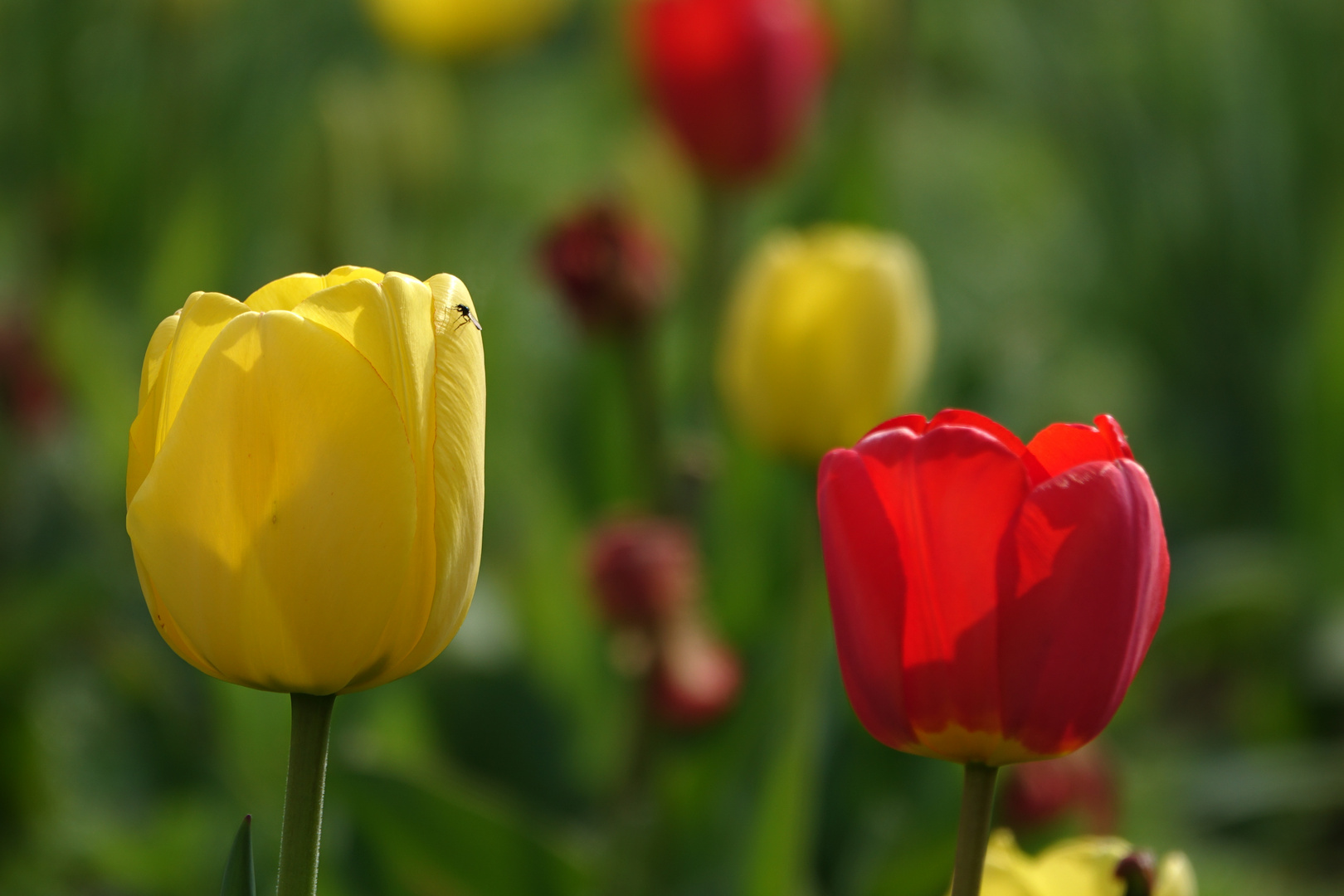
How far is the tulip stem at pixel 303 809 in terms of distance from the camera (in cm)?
36

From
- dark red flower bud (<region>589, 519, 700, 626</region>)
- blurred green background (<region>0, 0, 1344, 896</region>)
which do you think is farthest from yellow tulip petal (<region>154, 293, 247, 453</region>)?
dark red flower bud (<region>589, 519, 700, 626</region>)

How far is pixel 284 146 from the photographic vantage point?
1.99 meters

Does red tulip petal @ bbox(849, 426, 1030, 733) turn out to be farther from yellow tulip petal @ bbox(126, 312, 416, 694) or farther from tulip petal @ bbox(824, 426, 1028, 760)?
yellow tulip petal @ bbox(126, 312, 416, 694)

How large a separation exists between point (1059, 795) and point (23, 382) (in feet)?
3.24

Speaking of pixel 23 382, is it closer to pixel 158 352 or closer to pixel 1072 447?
pixel 158 352

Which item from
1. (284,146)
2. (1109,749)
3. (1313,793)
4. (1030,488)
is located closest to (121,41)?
(284,146)

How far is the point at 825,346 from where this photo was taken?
33.6 inches

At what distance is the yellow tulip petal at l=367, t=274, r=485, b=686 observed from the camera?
386 mm

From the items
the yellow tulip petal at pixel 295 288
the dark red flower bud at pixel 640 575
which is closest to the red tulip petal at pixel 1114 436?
the yellow tulip petal at pixel 295 288

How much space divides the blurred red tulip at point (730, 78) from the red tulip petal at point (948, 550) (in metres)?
0.99

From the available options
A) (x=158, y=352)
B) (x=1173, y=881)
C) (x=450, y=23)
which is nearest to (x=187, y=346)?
(x=158, y=352)

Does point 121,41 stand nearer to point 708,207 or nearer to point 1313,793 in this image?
point 708,207

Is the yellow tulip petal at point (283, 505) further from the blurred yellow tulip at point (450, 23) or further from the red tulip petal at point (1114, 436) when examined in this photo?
the blurred yellow tulip at point (450, 23)

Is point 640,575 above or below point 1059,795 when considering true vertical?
above
